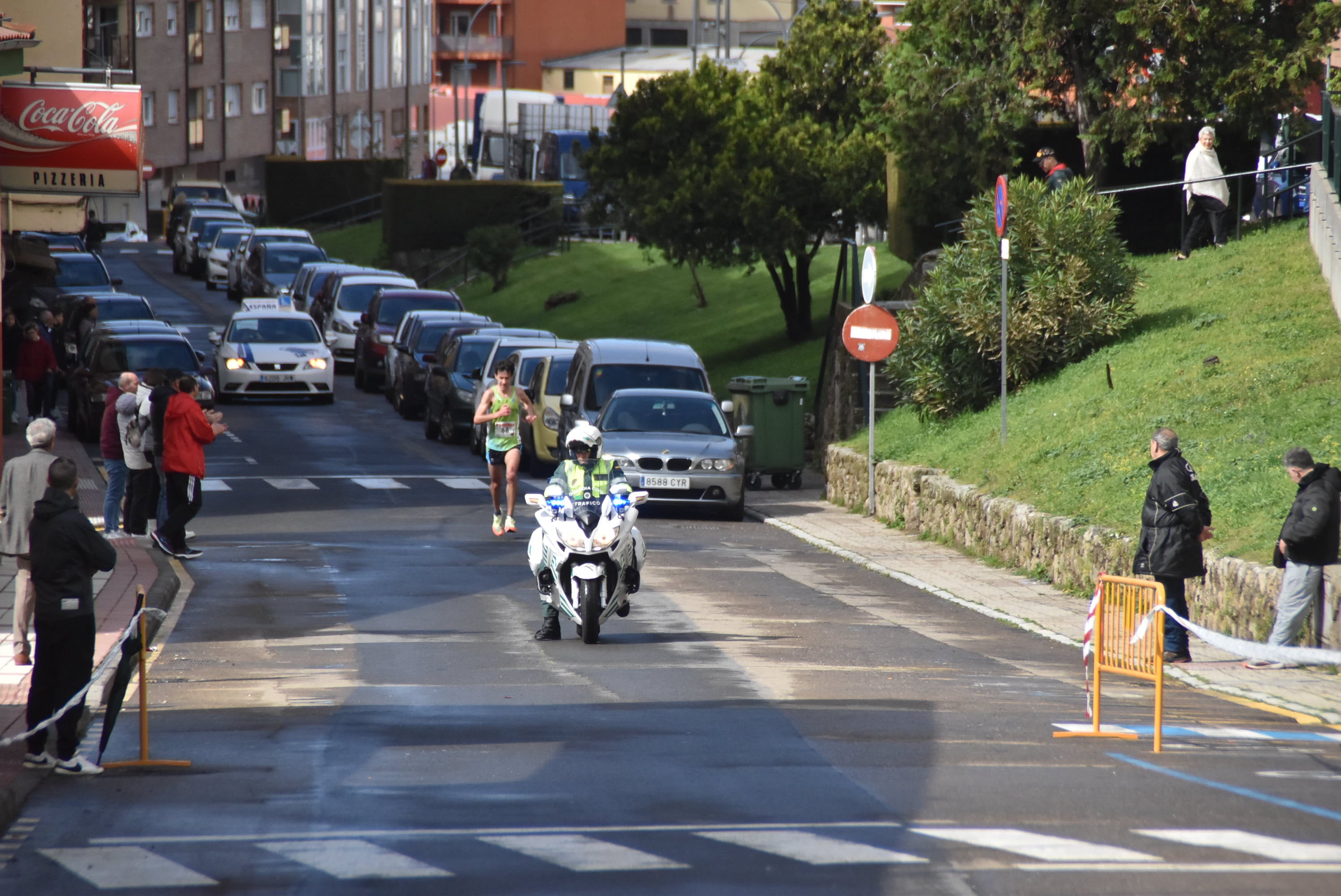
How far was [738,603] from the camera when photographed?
49.9 ft

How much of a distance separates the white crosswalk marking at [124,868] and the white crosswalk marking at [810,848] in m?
2.02

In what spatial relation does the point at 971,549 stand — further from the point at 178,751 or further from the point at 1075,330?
the point at 178,751

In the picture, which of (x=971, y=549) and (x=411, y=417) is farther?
(x=411, y=417)

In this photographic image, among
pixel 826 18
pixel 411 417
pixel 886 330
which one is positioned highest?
pixel 826 18

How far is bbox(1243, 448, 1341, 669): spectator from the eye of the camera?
39.1 feet

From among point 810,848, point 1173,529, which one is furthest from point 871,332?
point 810,848

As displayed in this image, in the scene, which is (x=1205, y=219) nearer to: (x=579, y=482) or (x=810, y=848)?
(x=579, y=482)

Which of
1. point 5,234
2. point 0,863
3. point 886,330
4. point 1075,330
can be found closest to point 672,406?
point 886,330

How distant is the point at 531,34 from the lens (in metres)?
107

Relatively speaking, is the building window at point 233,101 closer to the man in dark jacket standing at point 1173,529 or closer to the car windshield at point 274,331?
the car windshield at point 274,331

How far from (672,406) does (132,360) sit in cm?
1090

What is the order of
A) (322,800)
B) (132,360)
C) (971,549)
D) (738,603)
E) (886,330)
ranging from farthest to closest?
1. (132,360)
2. (886,330)
3. (971,549)
4. (738,603)
5. (322,800)

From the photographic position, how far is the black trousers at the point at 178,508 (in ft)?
56.7

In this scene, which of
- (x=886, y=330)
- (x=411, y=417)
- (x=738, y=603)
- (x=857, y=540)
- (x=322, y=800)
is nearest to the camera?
(x=322, y=800)
